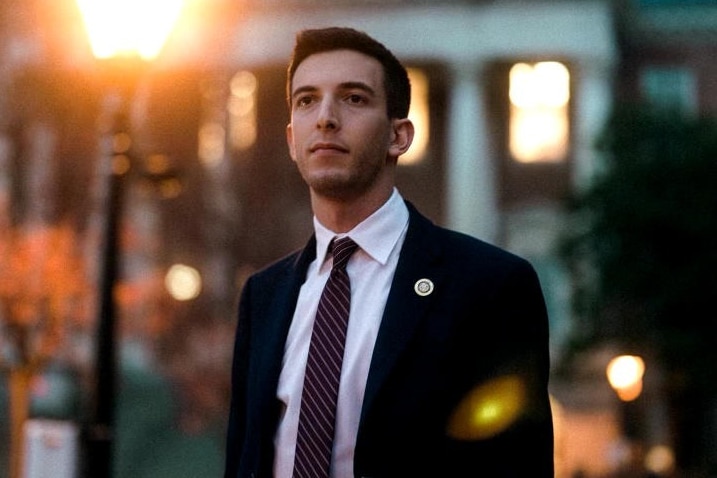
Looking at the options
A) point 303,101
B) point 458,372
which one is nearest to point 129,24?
point 303,101

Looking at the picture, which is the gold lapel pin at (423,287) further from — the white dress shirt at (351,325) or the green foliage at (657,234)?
the green foliage at (657,234)

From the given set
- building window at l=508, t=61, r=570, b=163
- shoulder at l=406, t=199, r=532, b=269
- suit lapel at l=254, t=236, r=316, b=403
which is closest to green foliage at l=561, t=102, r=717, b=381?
building window at l=508, t=61, r=570, b=163

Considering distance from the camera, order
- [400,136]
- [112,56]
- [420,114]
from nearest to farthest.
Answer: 1. [400,136]
2. [112,56]
3. [420,114]

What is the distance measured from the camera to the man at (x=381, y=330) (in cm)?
276

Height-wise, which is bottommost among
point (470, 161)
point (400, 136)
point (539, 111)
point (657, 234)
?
point (400, 136)

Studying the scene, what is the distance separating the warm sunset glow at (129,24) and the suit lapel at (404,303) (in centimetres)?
562

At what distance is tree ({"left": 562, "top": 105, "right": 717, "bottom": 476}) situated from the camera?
3108cm

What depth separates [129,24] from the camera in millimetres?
8430

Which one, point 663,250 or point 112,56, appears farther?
point 663,250

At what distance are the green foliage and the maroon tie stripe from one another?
2832 cm

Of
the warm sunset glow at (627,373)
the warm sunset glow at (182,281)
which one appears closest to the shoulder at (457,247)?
the warm sunset glow at (627,373)

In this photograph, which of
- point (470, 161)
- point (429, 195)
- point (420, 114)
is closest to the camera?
point (470, 161)

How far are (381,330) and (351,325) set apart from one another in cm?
13

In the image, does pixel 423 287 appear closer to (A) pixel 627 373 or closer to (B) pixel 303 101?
(B) pixel 303 101
